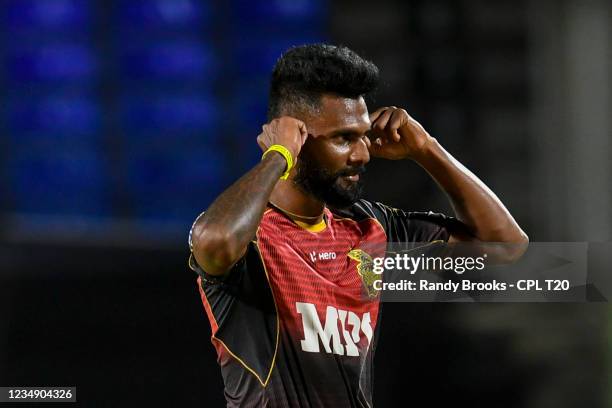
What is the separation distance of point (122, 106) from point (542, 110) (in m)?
2.24

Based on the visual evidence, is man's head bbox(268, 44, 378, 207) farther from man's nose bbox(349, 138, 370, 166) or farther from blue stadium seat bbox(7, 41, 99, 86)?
blue stadium seat bbox(7, 41, 99, 86)

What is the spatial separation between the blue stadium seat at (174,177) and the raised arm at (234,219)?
2693 millimetres

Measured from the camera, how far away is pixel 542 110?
4883mm

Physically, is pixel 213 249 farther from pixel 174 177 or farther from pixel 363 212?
pixel 174 177

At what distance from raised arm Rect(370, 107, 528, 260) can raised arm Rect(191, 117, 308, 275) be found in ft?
1.44

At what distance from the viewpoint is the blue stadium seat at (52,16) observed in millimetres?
4918

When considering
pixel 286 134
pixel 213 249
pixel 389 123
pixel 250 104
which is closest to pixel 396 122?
pixel 389 123

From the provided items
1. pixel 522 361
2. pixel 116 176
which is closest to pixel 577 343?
pixel 522 361

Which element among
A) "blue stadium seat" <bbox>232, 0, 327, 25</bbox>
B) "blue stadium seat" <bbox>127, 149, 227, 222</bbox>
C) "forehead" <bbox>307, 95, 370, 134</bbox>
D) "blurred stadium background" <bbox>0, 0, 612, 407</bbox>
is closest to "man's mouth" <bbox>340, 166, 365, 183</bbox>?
"forehead" <bbox>307, 95, 370, 134</bbox>

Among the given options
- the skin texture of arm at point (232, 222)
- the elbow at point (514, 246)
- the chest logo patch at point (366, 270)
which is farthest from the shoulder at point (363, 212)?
the skin texture of arm at point (232, 222)

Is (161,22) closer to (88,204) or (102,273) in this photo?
(88,204)

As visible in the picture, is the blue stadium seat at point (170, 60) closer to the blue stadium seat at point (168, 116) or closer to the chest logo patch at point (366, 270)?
the blue stadium seat at point (168, 116)

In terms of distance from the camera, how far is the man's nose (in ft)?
7.34

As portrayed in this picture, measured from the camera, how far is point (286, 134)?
2164mm
